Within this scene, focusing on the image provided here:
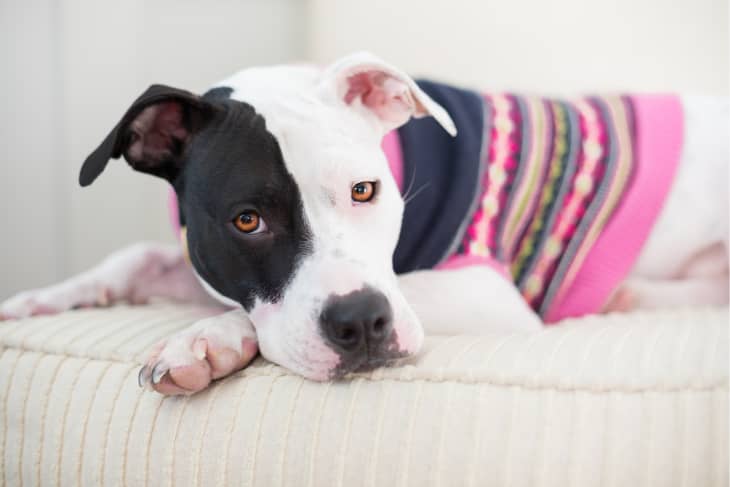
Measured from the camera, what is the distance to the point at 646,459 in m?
0.85

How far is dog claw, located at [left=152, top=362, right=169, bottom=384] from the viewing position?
3.47 feet

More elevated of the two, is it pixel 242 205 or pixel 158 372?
pixel 242 205

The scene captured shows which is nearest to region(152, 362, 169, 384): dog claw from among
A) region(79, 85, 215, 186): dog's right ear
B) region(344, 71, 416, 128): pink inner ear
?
region(79, 85, 215, 186): dog's right ear

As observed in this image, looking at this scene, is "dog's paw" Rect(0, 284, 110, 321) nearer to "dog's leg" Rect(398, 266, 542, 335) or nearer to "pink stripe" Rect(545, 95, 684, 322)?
"dog's leg" Rect(398, 266, 542, 335)

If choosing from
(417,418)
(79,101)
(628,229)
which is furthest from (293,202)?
(79,101)

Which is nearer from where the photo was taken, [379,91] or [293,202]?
[293,202]

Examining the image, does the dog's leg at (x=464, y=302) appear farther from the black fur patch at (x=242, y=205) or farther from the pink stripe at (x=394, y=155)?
the black fur patch at (x=242, y=205)

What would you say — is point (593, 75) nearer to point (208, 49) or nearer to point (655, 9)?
point (655, 9)

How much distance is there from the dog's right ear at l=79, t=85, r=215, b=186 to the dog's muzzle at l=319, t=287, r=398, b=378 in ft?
1.50

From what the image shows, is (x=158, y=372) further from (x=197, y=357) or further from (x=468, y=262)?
(x=468, y=262)

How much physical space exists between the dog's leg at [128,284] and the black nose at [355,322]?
28.9 inches

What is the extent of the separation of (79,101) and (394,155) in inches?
56.0

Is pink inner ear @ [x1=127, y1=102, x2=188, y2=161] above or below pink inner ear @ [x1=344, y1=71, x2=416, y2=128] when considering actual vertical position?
below

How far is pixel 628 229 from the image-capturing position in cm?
174
